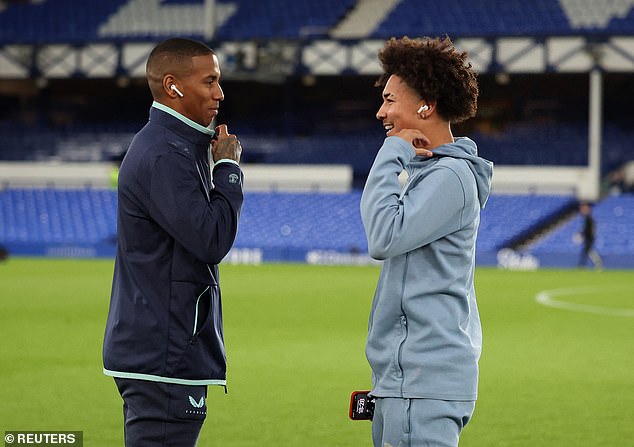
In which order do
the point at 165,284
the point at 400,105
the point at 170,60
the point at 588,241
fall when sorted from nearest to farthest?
the point at 400,105 < the point at 165,284 < the point at 170,60 < the point at 588,241

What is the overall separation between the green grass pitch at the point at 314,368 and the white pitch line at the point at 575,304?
5 cm

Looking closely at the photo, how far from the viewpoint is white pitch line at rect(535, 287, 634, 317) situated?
720 inches

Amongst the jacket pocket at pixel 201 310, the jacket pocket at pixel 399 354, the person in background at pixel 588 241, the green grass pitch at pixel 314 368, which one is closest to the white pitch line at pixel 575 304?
the green grass pitch at pixel 314 368

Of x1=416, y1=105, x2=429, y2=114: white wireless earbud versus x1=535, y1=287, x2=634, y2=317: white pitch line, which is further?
x1=535, y1=287, x2=634, y2=317: white pitch line

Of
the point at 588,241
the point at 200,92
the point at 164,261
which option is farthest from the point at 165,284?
the point at 588,241

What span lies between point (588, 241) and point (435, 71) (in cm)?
2775

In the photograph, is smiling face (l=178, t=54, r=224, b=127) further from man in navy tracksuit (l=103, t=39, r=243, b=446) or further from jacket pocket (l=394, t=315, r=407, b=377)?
jacket pocket (l=394, t=315, r=407, b=377)

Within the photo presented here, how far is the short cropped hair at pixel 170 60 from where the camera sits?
414 centimetres

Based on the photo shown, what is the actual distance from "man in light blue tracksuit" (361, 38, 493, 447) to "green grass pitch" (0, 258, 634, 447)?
4173 mm

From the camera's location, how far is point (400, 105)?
12.6 feet

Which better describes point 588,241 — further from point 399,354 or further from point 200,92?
point 399,354
